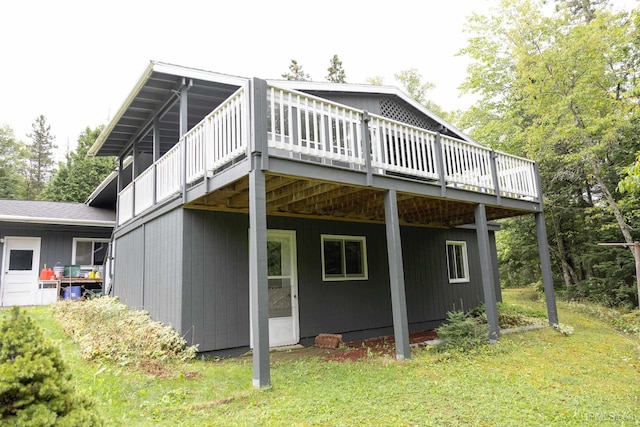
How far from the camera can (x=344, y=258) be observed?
8758mm

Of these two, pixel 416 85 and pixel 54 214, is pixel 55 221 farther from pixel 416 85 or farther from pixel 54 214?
pixel 416 85

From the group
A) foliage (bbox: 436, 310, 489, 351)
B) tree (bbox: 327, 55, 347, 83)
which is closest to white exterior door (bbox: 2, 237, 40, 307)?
foliage (bbox: 436, 310, 489, 351)

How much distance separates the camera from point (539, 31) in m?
12.9

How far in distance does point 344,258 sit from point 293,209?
176 cm

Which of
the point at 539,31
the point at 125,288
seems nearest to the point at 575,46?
the point at 539,31

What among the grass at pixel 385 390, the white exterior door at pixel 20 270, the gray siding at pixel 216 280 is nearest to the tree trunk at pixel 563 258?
the grass at pixel 385 390

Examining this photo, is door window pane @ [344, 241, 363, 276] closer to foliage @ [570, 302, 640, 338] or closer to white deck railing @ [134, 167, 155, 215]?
white deck railing @ [134, 167, 155, 215]

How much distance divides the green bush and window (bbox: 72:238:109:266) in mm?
12633

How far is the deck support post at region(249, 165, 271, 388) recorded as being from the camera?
4477mm

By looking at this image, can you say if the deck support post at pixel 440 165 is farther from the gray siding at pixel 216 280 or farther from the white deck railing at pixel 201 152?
the white deck railing at pixel 201 152

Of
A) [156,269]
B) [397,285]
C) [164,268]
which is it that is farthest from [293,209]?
[156,269]

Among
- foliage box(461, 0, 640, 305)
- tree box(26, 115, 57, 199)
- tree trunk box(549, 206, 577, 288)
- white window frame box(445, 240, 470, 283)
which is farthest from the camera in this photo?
tree box(26, 115, 57, 199)

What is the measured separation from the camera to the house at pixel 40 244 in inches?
476

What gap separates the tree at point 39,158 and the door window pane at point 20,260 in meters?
24.1
